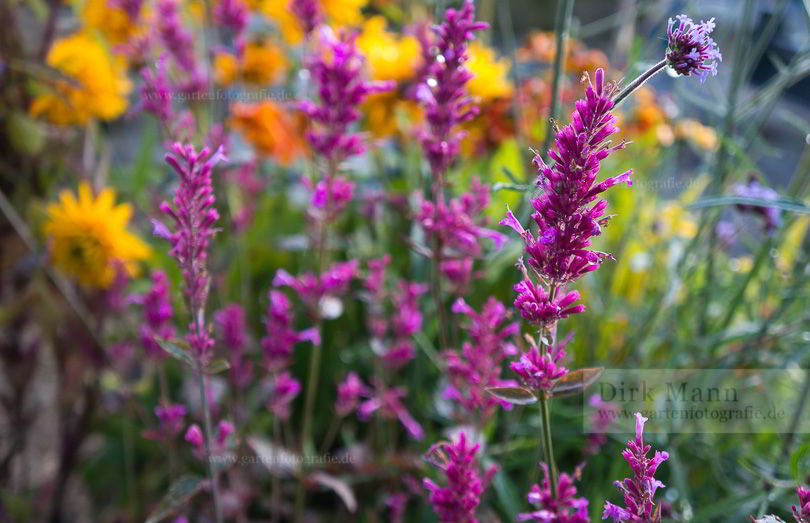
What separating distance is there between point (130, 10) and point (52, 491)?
80 centimetres

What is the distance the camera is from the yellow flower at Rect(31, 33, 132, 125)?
1200mm

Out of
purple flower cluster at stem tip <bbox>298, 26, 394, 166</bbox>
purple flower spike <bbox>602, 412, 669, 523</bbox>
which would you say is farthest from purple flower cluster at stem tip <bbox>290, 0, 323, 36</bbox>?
purple flower spike <bbox>602, 412, 669, 523</bbox>

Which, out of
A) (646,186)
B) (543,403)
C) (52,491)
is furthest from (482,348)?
(52,491)

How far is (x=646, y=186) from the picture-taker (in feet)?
4.27

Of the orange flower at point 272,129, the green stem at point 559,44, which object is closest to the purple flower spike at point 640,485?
the green stem at point 559,44

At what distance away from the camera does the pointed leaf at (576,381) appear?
545 millimetres

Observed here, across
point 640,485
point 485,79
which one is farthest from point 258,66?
point 640,485

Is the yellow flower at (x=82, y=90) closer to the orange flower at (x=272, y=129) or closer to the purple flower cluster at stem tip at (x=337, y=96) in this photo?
the orange flower at (x=272, y=129)

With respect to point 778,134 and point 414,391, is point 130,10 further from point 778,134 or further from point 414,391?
point 778,134

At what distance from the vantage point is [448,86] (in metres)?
0.69

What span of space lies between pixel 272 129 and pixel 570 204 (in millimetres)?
1319

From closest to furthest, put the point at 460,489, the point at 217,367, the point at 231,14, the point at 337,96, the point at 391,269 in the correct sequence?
the point at 460,489, the point at 217,367, the point at 337,96, the point at 231,14, the point at 391,269

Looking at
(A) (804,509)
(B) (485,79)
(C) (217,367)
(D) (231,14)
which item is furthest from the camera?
(B) (485,79)

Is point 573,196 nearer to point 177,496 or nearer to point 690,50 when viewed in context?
point 690,50
